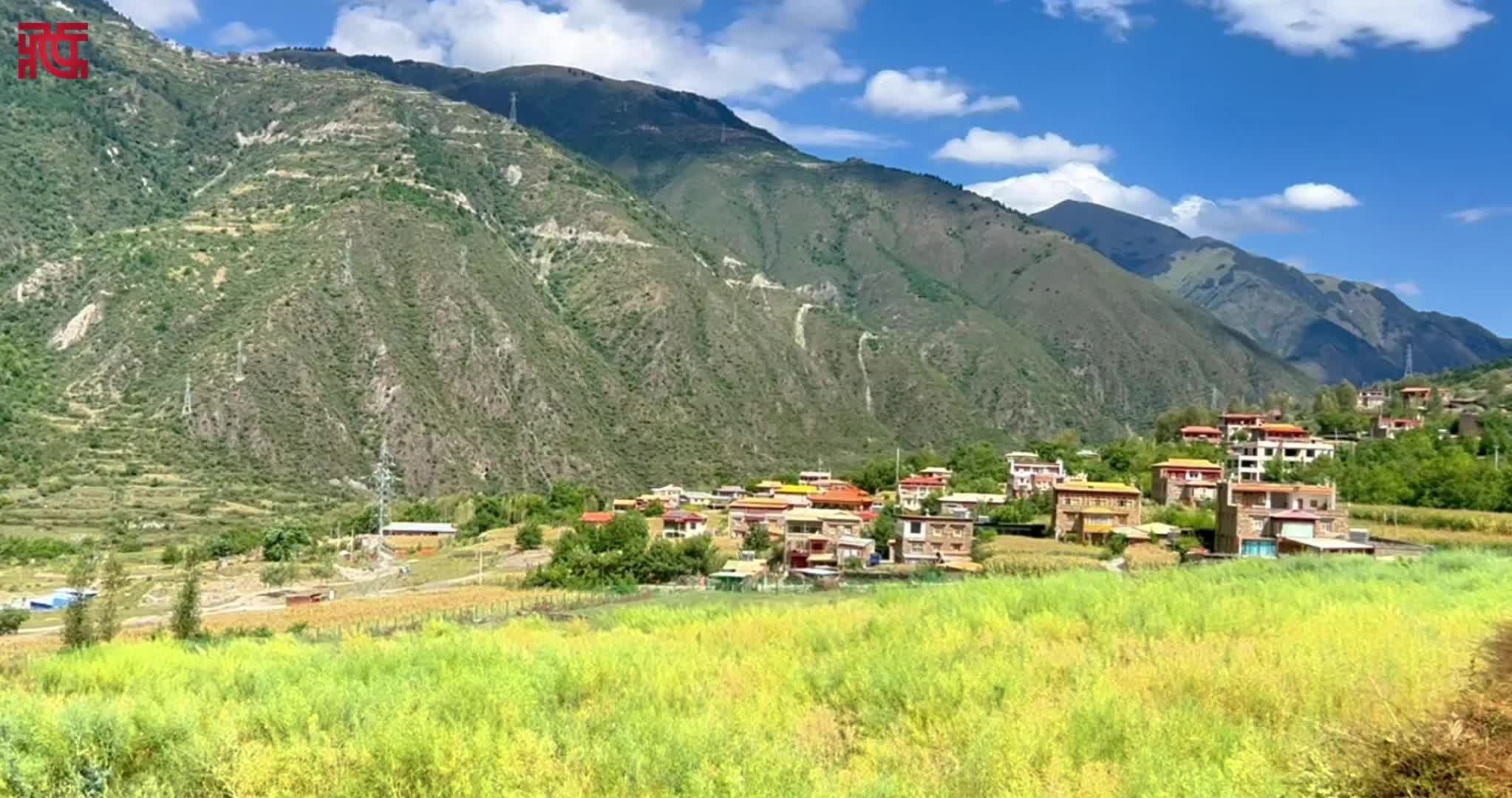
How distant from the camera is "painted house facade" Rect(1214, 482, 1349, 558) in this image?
36.7 meters

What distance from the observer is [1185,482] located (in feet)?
171

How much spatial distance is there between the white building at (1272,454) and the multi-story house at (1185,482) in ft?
21.1

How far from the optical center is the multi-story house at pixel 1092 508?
43000mm

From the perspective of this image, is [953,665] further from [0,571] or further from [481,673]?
[0,571]

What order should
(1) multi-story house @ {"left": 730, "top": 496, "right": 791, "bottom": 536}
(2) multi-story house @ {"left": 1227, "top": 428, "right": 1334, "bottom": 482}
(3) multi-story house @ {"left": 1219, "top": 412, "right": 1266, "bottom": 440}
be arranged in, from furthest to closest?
(3) multi-story house @ {"left": 1219, "top": 412, "right": 1266, "bottom": 440}
(2) multi-story house @ {"left": 1227, "top": 428, "right": 1334, "bottom": 482}
(1) multi-story house @ {"left": 730, "top": 496, "right": 791, "bottom": 536}

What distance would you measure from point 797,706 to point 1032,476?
55.9 meters

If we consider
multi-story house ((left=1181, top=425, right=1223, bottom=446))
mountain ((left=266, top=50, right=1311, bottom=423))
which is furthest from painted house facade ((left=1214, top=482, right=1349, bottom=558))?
mountain ((left=266, top=50, right=1311, bottom=423))

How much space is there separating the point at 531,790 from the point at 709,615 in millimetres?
10961

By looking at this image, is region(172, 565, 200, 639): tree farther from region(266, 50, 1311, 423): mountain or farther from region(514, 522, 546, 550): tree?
region(266, 50, 1311, 423): mountain

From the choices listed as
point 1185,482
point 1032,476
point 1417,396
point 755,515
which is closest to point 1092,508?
point 1185,482

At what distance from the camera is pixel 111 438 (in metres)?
70.1

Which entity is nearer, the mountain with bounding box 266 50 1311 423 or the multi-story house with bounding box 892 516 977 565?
the multi-story house with bounding box 892 516 977 565

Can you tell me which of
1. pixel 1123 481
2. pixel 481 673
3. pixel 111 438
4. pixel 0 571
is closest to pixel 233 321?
pixel 111 438

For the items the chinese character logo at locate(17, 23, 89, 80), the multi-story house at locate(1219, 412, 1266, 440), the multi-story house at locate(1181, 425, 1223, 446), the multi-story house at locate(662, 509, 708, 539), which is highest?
the chinese character logo at locate(17, 23, 89, 80)
